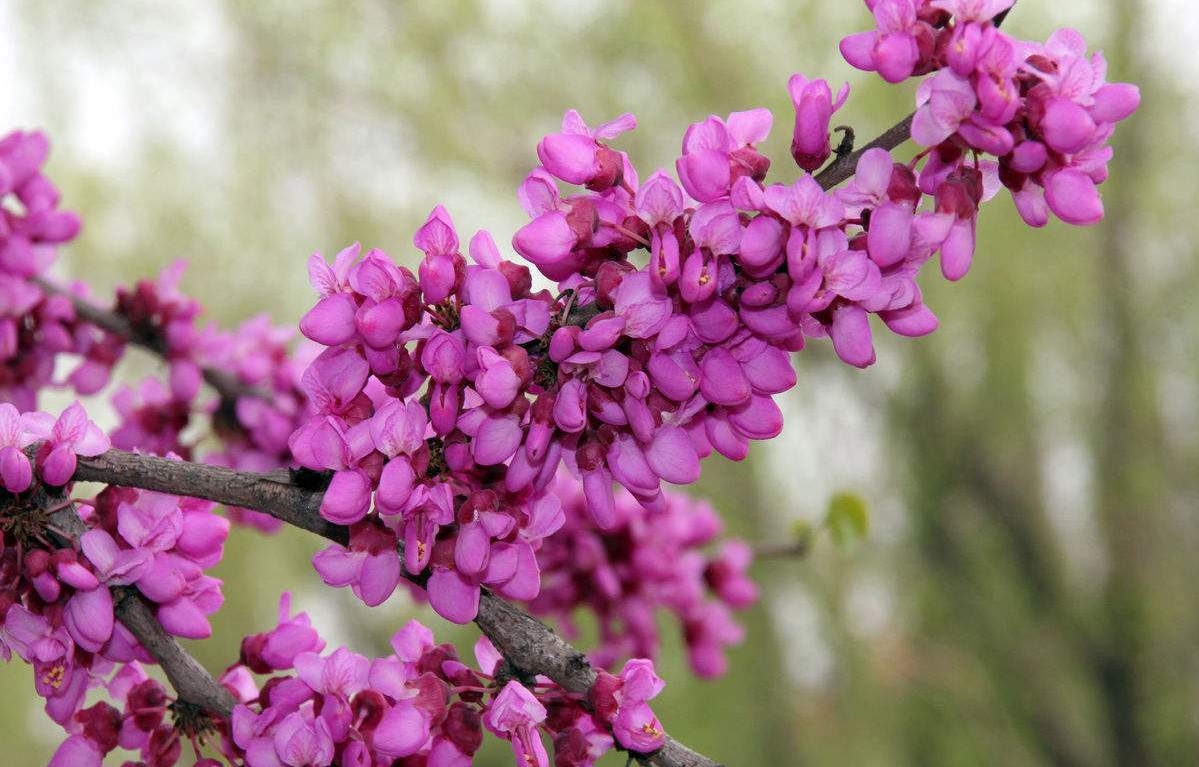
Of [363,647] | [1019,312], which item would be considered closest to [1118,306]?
[1019,312]

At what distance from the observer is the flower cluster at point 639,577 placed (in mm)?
833

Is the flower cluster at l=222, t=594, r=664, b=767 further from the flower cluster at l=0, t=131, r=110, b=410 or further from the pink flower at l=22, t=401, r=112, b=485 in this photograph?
the flower cluster at l=0, t=131, r=110, b=410

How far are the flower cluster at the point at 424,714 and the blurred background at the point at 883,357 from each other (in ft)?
6.46

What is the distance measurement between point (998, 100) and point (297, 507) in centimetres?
30

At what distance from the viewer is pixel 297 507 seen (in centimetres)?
45

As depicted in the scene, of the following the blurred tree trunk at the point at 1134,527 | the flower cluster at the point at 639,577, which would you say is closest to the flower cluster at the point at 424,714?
the flower cluster at the point at 639,577

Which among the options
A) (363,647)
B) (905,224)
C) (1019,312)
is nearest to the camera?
(905,224)

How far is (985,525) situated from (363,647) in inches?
67.4

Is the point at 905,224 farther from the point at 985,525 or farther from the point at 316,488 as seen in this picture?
the point at 985,525

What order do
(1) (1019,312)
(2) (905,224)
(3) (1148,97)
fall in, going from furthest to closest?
(1) (1019,312), (3) (1148,97), (2) (905,224)

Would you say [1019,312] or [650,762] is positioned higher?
[650,762]

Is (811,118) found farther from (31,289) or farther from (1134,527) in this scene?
(1134,527)

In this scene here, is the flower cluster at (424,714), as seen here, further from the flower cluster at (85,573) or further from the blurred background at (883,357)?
the blurred background at (883,357)

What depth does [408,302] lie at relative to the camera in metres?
0.44
